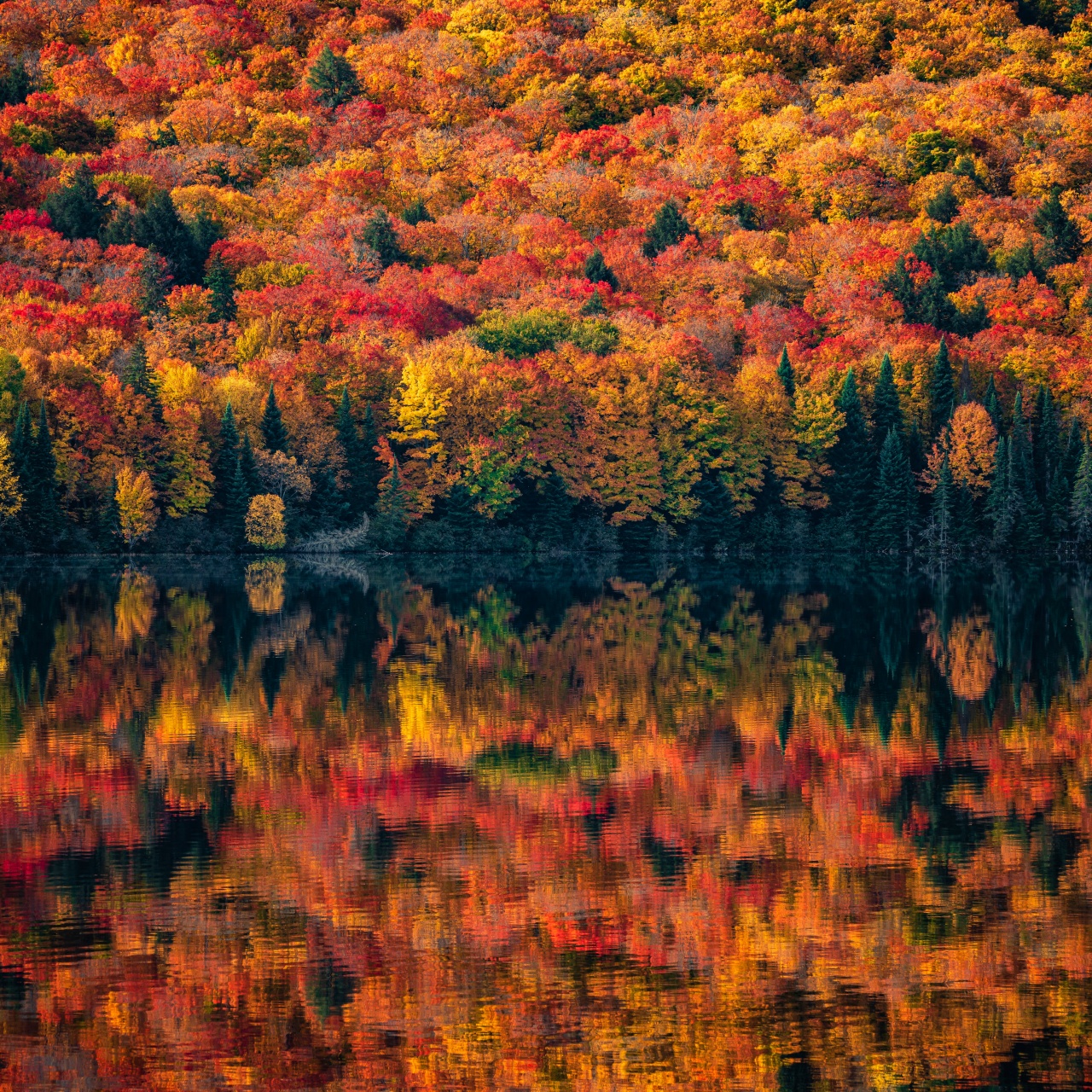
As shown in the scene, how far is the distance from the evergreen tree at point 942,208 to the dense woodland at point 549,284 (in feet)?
0.75

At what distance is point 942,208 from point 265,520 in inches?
2576

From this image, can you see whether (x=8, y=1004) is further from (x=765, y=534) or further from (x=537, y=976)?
(x=765, y=534)

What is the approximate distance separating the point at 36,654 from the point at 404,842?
21.1 metres

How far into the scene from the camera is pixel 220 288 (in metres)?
108

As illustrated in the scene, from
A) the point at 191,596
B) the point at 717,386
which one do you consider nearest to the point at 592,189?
the point at 717,386

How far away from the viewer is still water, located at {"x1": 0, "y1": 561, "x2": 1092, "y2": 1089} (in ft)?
45.6

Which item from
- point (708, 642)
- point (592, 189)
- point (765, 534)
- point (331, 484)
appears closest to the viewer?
point (708, 642)

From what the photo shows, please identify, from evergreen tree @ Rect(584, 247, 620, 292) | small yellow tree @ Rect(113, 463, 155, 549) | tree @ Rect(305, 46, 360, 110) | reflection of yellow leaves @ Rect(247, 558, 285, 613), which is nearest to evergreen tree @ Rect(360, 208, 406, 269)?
evergreen tree @ Rect(584, 247, 620, 292)

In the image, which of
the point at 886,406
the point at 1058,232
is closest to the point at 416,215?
the point at 1058,232

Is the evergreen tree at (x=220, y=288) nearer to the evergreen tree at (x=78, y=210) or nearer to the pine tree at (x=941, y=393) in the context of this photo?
the evergreen tree at (x=78, y=210)

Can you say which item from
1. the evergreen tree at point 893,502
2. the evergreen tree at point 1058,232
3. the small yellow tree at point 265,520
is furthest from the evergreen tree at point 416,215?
the evergreen tree at point 893,502

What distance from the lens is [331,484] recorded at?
291ft

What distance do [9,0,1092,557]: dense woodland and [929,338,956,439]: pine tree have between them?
0.35m

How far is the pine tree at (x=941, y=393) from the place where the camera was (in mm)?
97438
